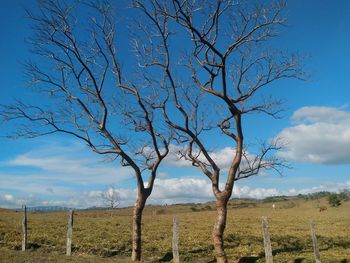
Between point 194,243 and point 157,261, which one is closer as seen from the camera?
point 157,261

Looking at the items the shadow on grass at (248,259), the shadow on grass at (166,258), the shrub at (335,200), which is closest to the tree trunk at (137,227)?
the shadow on grass at (166,258)

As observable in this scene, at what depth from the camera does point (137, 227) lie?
61.0 ft

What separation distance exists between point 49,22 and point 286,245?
18.0m

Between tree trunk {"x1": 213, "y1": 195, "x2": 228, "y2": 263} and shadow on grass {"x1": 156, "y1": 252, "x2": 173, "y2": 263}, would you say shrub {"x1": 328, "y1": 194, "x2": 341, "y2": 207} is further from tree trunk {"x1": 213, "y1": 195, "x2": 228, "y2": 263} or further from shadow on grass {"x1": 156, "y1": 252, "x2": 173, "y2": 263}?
tree trunk {"x1": 213, "y1": 195, "x2": 228, "y2": 263}

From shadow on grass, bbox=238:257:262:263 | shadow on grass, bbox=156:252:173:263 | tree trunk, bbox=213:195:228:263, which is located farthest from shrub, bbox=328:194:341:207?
tree trunk, bbox=213:195:228:263

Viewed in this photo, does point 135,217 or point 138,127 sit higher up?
point 138,127

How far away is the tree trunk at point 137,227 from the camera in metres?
18.2

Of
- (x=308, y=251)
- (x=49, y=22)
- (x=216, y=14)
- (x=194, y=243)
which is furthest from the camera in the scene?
(x=194, y=243)

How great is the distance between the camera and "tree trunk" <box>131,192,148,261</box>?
59.6ft

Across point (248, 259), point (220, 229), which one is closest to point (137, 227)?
point (220, 229)

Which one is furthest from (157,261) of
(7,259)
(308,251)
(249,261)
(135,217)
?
(308,251)

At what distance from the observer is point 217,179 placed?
17172 millimetres

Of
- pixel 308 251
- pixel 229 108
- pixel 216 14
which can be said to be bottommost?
pixel 308 251

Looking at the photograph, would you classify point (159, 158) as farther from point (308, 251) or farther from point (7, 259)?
point (308, 251)
